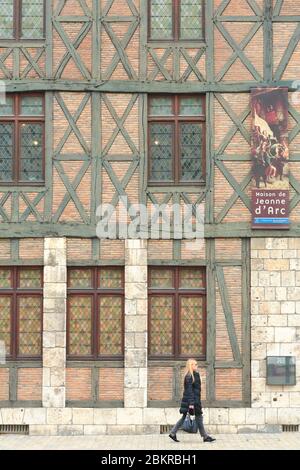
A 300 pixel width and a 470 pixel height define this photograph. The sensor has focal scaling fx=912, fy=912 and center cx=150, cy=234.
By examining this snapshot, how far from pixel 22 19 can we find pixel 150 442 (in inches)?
344

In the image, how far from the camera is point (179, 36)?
60.2 feet

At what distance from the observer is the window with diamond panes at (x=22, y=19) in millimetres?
18344

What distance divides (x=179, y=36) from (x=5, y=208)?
16.1ft

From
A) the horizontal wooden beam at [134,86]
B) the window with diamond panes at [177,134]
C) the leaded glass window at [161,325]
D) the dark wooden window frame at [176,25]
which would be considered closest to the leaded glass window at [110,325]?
the leaded glass window at [161,325]

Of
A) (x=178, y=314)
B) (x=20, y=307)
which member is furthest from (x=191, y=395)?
(x=20, y=307)

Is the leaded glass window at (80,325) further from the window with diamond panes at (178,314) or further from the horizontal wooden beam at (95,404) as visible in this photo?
the window with diamond panes at (178,314)

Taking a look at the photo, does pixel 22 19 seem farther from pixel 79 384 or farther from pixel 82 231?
pixel 79 384

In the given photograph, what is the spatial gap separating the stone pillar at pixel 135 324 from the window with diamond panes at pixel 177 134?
159cm

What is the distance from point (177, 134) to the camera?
18.4 meters

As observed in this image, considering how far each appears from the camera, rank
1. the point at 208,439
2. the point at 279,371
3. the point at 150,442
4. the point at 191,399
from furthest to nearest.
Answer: the point at 279,371
the point at 150,442
the point at 208,439
the point at 191,399

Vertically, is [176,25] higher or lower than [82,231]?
higher

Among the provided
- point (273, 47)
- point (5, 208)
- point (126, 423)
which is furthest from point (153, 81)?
point (126, 423)

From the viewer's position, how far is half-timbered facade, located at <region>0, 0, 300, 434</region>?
17875 mm
